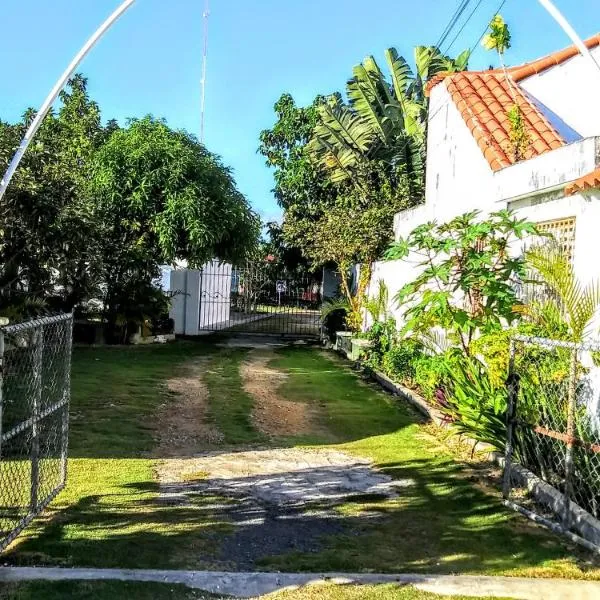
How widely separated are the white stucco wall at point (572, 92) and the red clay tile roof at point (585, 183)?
4848mm

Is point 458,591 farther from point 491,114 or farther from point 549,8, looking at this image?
point 491,114

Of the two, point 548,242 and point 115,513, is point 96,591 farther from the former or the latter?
point 548,242

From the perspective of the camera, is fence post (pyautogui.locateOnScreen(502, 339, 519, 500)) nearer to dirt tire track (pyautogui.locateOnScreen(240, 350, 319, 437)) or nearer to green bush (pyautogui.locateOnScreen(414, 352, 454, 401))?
green bush (pyautogui.locateOnScreen(414, 352, 454, 401))

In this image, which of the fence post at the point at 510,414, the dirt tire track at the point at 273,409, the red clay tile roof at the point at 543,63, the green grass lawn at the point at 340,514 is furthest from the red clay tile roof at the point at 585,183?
the red clay tile roof at the point at 543,63

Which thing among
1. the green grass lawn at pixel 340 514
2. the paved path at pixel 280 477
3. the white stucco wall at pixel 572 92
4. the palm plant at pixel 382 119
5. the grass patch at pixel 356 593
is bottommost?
the paved path at pixel 280 477

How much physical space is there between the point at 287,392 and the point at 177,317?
10417 mm

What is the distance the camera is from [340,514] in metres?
5.39

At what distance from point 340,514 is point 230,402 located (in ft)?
16.9

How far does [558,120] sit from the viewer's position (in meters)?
11.7

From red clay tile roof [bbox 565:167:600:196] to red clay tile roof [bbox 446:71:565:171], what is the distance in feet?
8.32

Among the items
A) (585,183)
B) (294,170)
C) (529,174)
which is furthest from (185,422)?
(294,170)

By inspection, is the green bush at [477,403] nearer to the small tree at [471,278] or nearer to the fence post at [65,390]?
the small tree at [471,278]

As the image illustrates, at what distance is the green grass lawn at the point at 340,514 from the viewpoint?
4375mm

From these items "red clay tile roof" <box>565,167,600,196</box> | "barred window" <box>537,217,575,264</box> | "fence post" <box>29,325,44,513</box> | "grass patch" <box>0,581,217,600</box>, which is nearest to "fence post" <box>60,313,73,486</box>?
"fence post" <box>29,325,44,513</box>
